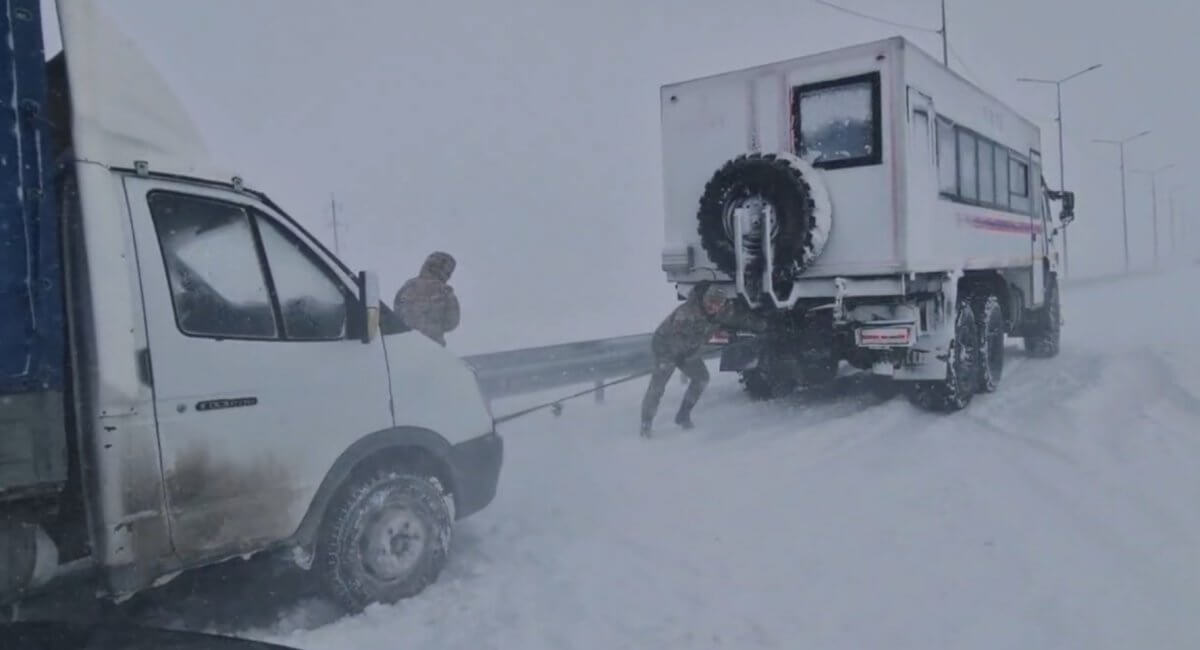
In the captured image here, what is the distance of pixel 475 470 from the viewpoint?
4.96 meters

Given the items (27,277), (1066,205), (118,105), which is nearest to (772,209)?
(118,105)

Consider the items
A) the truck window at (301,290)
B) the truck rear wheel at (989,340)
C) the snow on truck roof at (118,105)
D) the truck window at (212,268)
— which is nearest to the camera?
the snow on truck roof at (118,105)

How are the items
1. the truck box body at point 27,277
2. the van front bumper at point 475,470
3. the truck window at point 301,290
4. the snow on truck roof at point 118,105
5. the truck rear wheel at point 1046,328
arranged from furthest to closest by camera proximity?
the truck rear wheel at point 1046,328, the van front bumper at point 475,470, the truck window at point 301,290, the snow on truck roof at point 118,105, the truck box body at point 27,277

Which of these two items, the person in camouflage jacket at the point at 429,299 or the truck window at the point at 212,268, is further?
the person in camouflage jacket at the point at 429,299

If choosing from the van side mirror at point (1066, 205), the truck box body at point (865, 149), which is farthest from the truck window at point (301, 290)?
the van side mirror at point (1066, 205)

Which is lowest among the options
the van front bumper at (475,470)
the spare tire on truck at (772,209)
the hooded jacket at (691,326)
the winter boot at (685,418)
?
the winter boot at (685,418)

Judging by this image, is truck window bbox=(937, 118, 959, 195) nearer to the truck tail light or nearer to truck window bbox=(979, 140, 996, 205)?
truck window bbox=(979, 140, 996, 205)

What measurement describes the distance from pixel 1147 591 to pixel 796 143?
5178 millimetres

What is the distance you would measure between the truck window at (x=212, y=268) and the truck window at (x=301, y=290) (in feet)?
0.24

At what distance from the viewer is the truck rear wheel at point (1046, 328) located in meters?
12.9

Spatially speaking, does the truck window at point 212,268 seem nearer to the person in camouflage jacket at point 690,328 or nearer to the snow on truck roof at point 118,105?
the snow on truck roof at point 118,105

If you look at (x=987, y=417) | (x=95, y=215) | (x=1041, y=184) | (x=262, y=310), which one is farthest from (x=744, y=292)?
(x=1041, y=184)

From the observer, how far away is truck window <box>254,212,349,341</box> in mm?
4164

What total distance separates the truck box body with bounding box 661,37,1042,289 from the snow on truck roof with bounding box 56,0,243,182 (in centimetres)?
560
